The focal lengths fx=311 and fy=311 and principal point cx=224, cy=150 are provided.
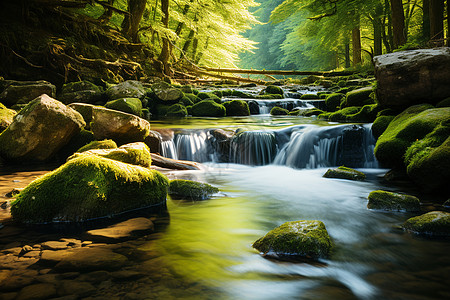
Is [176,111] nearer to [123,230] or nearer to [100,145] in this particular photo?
[100,145]

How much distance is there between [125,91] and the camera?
1191 centimetres

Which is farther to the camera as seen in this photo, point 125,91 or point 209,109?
point 209,109

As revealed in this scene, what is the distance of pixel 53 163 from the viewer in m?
6.18

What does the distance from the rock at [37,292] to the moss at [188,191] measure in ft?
8.13

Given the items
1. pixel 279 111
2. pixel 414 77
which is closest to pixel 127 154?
pixel 414 77

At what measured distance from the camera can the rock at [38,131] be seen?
5.61m

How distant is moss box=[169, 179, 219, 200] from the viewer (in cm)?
458

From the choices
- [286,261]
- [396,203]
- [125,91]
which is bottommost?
[286,261]

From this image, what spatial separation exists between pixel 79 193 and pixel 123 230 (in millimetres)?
663

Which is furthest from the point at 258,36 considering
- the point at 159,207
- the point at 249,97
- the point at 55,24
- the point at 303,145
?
the point at 159,207

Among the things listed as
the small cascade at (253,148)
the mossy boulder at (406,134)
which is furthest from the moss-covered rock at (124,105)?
the mossy boulder at (406,134)

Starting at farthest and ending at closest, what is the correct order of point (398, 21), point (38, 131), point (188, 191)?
point (398, 21) < point (38, 131) < point (188, 191)

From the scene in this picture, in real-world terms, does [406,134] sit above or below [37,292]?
above

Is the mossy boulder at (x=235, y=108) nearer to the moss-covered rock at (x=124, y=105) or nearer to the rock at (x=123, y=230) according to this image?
the moss-covered rock at (x=124, y=105)
